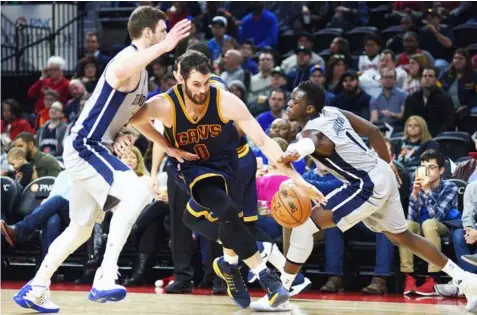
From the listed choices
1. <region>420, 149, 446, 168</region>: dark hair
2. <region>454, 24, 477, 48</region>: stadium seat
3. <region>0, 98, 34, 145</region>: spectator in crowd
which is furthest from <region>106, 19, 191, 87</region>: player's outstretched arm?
<region>454, 24, 477, 48</region>: stadium seat

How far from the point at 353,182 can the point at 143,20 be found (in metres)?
1.86

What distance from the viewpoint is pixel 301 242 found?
6.51m

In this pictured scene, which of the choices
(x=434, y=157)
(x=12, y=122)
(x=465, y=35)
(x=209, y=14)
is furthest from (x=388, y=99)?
(x=12, y=122)

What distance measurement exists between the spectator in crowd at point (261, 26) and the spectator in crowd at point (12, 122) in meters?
3.21

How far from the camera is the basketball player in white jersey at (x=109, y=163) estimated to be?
5.53 m

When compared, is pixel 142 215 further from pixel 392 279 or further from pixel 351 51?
pixel 351 51

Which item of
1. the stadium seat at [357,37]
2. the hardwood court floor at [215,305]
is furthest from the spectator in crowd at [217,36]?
the hardwood court floor at [215,305]

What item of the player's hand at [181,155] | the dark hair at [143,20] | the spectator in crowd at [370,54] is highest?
the spectator in crowd at [370,54]

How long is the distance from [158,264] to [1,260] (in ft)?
5.15

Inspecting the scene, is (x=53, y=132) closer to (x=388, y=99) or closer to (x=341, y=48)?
(x=341, y=48)

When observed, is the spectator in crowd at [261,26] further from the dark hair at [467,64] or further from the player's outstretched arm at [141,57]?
the player's outstretched arm at [141,57]

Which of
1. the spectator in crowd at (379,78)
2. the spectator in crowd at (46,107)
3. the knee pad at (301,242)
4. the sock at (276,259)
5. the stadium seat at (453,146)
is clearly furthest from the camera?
the spectator in crowd at (46,107)

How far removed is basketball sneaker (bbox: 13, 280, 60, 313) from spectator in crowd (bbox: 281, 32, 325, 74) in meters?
6.23

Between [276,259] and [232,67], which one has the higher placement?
[232,67]
